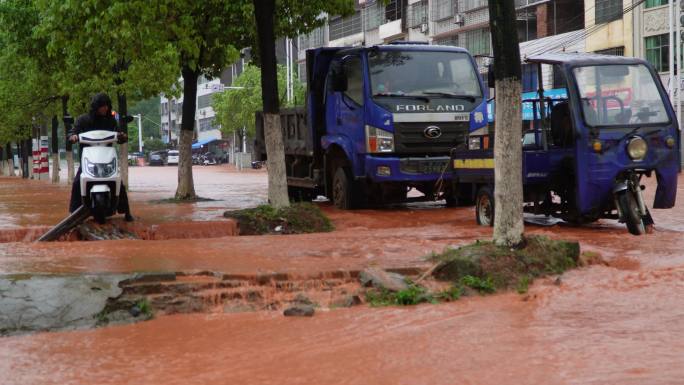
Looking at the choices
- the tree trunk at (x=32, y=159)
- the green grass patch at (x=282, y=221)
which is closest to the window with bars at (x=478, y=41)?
the tree trunk at (x=32, y=159)

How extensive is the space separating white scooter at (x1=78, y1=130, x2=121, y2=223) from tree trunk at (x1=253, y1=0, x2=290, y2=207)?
297 cm

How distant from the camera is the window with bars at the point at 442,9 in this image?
1850 inches

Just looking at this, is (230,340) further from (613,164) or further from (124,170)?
(124,170)

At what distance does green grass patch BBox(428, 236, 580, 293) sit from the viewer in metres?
8.16

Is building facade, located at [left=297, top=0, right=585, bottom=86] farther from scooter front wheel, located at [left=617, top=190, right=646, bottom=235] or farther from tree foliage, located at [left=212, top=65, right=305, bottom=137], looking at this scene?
scooter front wheel, located at [left=617, top=190, right=646, bottom=235]

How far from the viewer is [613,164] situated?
11594 millimetres

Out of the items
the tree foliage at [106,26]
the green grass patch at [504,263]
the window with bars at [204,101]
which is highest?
the window with bars at [204,101]

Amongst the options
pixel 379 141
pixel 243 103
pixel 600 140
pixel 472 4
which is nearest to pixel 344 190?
pixel 379 141

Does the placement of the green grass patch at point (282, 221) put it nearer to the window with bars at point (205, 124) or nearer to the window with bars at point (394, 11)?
the window with bars at point (394, 11)

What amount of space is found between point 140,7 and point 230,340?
7456 mm

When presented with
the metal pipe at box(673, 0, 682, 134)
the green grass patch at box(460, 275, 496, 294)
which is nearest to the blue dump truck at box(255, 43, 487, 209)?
the green grass patch at box(460, 275, 496, 294)

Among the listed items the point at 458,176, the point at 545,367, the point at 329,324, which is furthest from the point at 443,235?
the point at 545,367

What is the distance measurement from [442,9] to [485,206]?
3571 centimetres

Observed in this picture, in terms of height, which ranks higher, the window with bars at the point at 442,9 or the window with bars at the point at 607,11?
the window with bars at the point at 442,9
